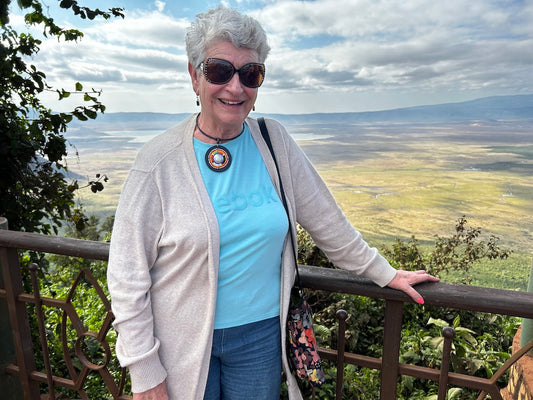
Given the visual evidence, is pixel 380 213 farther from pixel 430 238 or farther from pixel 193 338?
pixel 193 338

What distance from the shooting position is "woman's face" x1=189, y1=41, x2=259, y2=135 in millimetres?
1120

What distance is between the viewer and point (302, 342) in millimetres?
1256

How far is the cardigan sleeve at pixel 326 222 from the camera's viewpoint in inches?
49.6

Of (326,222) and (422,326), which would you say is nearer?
(326,222)

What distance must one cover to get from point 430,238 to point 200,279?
4.59 meters

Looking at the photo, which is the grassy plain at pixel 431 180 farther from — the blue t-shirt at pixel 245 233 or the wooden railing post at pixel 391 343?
the wooden railing post at pixel 391 343

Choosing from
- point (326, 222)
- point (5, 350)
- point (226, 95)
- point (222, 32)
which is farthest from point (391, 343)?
point (5, 350)

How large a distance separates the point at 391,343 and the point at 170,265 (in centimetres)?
71

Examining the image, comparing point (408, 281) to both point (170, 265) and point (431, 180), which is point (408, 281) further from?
point (431, 180)

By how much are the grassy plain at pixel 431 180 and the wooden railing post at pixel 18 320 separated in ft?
4.68

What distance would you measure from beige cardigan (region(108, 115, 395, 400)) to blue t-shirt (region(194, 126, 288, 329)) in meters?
0.03

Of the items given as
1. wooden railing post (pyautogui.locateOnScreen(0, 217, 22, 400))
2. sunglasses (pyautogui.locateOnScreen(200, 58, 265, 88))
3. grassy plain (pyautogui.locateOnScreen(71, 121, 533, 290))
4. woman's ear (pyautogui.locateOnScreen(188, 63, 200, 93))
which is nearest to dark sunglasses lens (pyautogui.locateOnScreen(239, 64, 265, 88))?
sunglasses (pyautogui.locateOnScreen(200, 58, 265, 88))

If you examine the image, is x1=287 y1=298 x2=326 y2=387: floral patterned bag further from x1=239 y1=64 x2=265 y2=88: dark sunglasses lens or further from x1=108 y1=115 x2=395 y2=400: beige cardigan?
x1=239 y1=64 x2=265 y2=88: dark sunglasses lens

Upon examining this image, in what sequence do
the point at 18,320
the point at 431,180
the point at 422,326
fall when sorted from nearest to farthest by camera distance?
the point at 18,320 < the point at 422,326 < the point at 431,180
